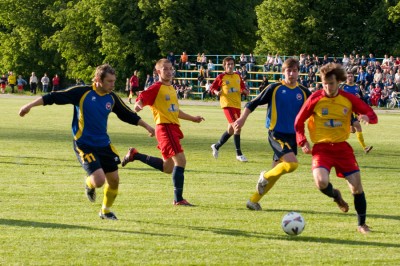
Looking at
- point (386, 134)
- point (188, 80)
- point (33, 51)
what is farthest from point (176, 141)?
point (33, 51)

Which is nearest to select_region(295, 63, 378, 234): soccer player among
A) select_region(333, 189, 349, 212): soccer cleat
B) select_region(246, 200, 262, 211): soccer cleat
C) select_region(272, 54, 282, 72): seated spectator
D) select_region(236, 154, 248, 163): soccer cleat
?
select_region(333, 189, 349, 212): soccer cleat

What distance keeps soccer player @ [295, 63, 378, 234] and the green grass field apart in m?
0.54

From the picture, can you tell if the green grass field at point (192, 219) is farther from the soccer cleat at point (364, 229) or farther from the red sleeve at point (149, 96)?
the red sleeve at point (149, 96)

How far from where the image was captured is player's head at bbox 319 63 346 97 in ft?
29.8

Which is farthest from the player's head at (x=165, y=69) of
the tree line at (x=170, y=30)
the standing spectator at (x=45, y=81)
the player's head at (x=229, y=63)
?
the standing spectator at (x=45, y=81)

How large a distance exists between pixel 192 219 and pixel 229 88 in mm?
8346

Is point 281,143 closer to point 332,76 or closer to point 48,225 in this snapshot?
point 332,76

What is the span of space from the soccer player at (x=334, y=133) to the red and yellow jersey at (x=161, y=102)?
2.78 meters

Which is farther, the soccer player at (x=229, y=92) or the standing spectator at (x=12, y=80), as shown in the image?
the standing spectator at (x=12, y=80)

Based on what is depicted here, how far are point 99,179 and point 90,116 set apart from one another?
0.80 metres

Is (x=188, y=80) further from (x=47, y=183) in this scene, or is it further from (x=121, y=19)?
(x=47, y=183)

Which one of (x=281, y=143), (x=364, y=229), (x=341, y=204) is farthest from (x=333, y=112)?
(x=281, y=143)

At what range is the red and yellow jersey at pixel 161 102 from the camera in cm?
1178

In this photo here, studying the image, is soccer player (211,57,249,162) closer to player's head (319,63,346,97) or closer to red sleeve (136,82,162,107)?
red sleeve (136,82,162,107)
